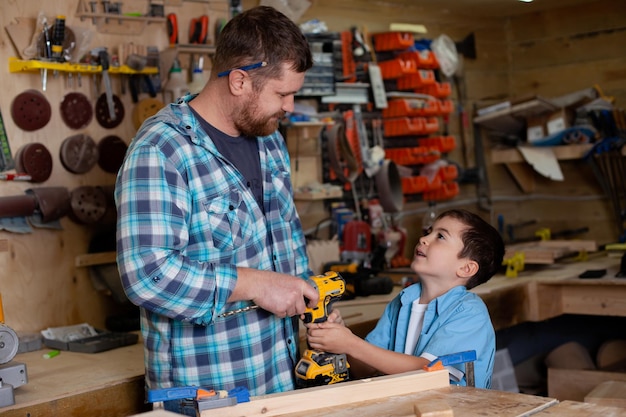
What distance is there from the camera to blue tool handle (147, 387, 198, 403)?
1789 mm

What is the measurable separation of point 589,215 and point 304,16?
2446mm

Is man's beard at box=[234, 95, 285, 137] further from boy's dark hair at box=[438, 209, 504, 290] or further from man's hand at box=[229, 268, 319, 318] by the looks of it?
boy's dark hair at box=[438, 209, 504, 290]

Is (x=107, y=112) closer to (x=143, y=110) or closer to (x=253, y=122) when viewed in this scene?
(x=143, y=110)

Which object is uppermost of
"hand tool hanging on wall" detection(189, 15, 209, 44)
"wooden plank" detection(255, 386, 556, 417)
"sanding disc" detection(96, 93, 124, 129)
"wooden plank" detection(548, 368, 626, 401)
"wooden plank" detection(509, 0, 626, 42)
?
"wooden plank" detection(509, 0, 626, 42)

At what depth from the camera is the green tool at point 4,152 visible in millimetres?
3119

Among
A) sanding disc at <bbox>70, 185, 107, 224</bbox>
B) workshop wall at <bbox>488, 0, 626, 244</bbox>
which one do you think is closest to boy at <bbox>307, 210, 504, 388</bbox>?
sanding disc at <bbox>70, 185, 107, 224</bbox>

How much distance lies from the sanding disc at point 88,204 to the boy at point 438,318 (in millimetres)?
1373

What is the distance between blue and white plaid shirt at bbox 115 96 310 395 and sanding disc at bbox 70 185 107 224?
1121 millimetres

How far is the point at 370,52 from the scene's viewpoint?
4.64 meters

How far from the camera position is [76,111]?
132 inches

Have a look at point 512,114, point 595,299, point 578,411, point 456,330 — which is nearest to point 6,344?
point 456,330

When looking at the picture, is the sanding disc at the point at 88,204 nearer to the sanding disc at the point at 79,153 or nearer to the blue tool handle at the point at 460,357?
the sanding disc at the point at 79,153

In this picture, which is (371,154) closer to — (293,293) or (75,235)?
(75,235)

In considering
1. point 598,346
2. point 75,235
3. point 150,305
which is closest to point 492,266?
point 150,305
